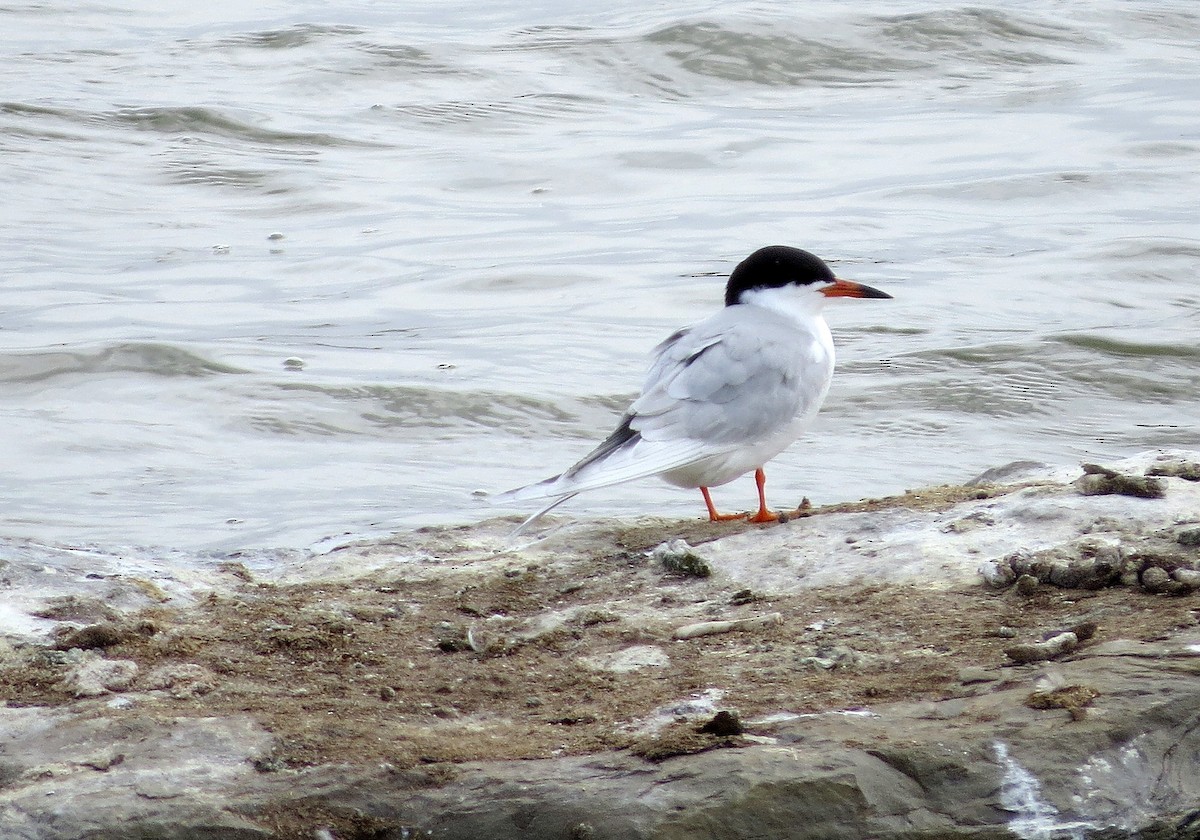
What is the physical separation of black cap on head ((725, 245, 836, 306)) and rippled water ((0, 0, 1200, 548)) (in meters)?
1.33

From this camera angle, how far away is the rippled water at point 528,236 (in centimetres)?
706

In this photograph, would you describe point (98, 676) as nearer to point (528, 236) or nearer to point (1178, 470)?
point (1178, 470)

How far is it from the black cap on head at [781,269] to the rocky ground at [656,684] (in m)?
1.04

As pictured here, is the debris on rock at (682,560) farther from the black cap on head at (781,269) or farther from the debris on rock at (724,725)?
the black cap on head at (781,269)

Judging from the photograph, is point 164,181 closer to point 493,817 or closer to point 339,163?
point 339,163

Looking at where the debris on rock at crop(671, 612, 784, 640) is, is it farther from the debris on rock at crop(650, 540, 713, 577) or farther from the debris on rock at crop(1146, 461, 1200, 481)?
the debris on rock at crop(1146, 461, 1200, 481)

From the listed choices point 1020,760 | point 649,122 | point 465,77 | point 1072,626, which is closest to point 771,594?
point 1072,626

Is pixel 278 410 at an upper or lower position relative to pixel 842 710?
lower

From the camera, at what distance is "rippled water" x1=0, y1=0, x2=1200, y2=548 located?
7.06 m

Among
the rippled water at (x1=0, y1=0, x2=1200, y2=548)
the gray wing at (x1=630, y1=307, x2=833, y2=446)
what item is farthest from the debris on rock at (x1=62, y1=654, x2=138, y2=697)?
the rippled water at (x1=0, y1=0, x2=1200, y2=548)

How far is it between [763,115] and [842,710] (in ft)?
36.5

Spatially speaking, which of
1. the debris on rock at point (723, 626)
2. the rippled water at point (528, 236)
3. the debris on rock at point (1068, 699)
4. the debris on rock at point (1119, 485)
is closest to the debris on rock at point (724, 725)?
the debris on rock at point (1068, 699)

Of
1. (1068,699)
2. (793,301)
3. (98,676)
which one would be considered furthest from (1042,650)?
(793,301)

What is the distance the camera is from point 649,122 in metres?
13.4
